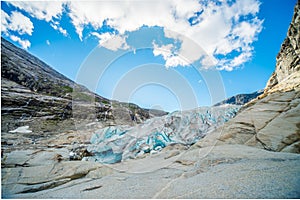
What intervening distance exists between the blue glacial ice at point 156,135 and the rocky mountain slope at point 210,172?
119 inches

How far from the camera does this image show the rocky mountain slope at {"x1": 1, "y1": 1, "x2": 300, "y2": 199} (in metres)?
2.60

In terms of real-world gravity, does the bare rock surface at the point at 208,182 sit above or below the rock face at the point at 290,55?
below

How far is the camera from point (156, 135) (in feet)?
35.1

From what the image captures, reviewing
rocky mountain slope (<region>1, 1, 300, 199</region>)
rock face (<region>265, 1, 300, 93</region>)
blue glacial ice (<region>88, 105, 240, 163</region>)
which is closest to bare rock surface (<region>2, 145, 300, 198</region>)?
rocky mountain slope (<region>1, 1, 300, 199</region>)

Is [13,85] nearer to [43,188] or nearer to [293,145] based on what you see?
[43,188]

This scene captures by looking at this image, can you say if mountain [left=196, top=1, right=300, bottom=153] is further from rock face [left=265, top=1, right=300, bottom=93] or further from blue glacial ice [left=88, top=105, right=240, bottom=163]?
rock face [left=265, top=1, right=300, bottom=93]

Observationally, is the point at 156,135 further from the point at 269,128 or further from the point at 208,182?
the point at 208,182

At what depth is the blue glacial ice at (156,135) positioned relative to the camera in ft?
31.1

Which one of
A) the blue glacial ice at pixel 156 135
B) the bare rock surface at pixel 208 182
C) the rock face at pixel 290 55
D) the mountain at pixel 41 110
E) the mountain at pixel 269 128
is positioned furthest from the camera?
the mountain at pixel 41 110

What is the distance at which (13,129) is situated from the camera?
61.7 ft

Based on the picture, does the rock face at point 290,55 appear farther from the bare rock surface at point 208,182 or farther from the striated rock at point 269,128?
the bare rock surface at point 208,182

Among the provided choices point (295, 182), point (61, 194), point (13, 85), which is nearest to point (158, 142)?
point (61, 194)

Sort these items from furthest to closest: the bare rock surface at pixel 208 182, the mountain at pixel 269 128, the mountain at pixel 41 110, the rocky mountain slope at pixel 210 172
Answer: the mountain at pixel 41 110, the mountain at pixel 269 128, the rocky mountain slope at pixel 210 172, the bare rock surface at pixel 208 182

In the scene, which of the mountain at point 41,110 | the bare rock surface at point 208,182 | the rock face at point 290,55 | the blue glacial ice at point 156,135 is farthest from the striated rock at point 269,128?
the mountain at point 41,110
